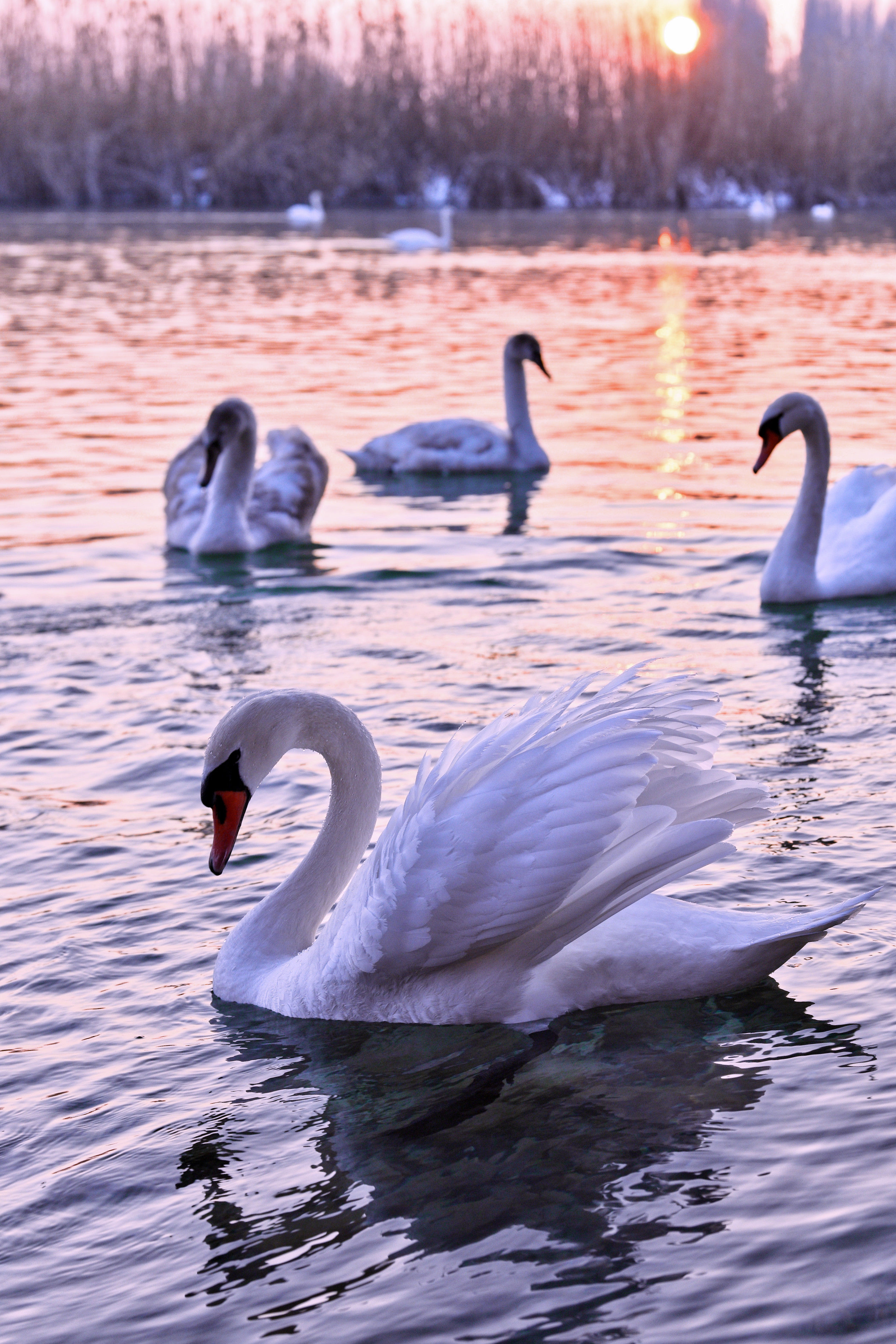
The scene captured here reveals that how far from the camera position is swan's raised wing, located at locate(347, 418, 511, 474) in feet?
40.6

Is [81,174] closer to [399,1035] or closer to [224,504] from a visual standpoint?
[224,504]

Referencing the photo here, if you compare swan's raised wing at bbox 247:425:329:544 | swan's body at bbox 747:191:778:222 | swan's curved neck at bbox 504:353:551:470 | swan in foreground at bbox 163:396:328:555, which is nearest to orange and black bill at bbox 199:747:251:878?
swan in foreground at bbox 163:396:328:555

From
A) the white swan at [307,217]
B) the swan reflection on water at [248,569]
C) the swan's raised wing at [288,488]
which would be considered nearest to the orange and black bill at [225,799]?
the swan reflection on water at [248,569]

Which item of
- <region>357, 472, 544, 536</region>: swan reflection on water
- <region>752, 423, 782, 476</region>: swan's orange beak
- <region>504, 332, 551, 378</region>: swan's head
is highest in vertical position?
<region>504, 332, 551, 378</region>: swan's head

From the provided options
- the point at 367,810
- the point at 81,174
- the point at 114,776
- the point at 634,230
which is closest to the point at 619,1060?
the point at 367,810

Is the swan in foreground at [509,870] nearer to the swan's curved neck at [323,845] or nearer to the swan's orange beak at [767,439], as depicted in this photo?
the swan's curved neck at [323,845]

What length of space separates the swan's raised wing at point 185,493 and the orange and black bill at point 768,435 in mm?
3163

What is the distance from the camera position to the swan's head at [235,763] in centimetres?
420

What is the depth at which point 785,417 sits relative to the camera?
8.66 meters

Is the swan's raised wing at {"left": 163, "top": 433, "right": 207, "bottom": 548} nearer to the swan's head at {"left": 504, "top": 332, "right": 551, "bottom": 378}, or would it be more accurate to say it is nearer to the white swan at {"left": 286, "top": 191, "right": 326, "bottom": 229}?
the swan's head at {"left": 504, "top": 332, "right": 551, "bottom": 378}

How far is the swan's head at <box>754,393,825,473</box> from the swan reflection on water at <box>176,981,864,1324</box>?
15.3 feet

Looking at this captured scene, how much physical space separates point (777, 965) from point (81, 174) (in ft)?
144

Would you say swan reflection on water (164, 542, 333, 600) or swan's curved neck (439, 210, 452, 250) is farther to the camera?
swan's curved neck (439, 210, 452, 250)

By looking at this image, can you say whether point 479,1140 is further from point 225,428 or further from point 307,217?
point 307,217
